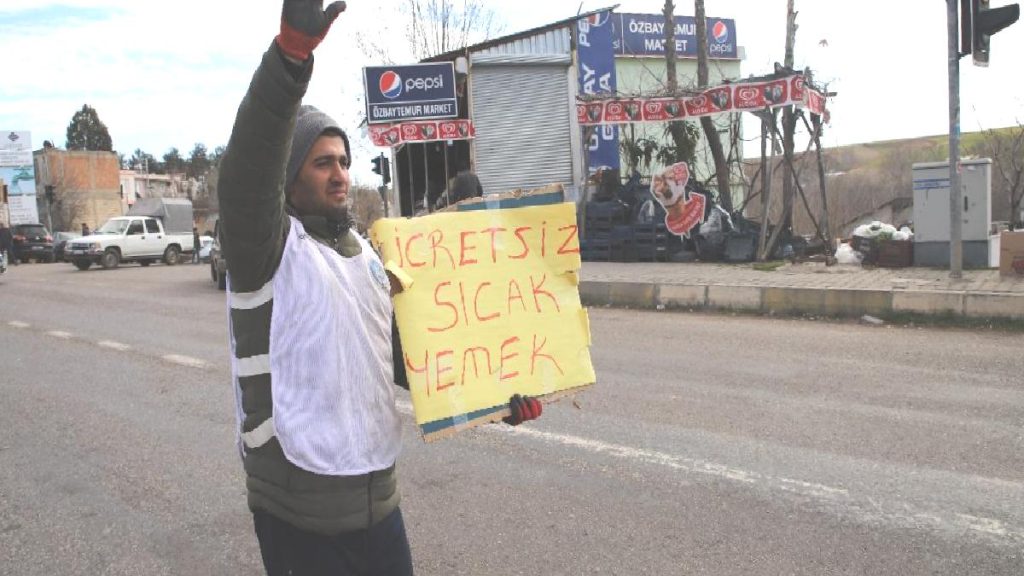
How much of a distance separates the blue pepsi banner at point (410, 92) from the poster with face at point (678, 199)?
20.9 ft

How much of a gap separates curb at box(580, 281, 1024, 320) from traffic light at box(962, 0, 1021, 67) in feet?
10.0

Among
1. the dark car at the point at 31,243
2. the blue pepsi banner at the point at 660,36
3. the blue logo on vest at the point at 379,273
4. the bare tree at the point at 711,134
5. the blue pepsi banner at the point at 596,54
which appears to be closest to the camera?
the blue logo on vest at the point at 379,273

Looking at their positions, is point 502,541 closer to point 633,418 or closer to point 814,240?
point 633,418

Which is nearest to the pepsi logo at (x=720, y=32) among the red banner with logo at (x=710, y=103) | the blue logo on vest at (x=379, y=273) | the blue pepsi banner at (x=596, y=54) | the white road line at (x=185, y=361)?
the blue pepsi banner at (x=596, y=54)

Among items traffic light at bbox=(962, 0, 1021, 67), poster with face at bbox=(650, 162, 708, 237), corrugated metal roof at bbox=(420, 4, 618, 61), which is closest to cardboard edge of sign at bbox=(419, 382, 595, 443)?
traffic light at bbox=(962, 0, 1021, 67)

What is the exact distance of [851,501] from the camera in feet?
12.9

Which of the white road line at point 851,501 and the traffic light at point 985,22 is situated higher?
the traffic light at point 985,22

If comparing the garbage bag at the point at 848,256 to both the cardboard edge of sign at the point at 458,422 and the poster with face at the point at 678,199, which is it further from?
the cardboard edge of sign at the point at 458,422

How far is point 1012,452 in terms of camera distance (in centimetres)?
460

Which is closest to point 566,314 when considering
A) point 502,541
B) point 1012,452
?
point 502,541

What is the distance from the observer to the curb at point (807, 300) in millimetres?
8812

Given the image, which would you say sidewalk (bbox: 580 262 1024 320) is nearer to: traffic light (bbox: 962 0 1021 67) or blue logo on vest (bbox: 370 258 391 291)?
traffic light (bbox: 962 0 1021 67)

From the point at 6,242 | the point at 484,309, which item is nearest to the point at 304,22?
the point at 484,309

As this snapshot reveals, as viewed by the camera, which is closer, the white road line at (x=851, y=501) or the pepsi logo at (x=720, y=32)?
the white road line at (x=851, y=501)
